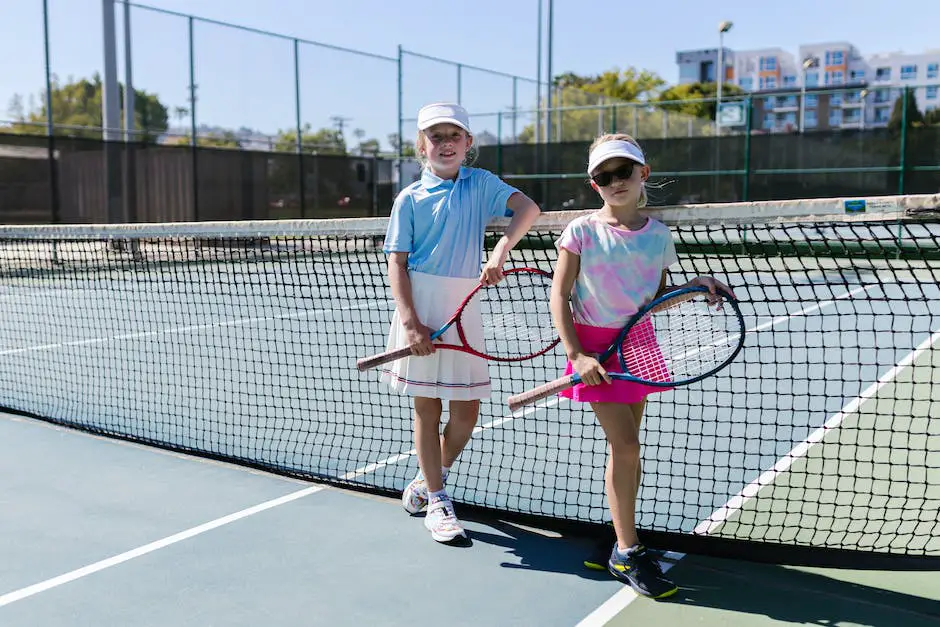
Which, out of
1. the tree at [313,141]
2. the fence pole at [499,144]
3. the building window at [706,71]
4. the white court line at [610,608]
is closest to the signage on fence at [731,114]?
the fence pole at [499,144]

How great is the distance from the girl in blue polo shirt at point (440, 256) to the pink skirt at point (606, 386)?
1.62ft

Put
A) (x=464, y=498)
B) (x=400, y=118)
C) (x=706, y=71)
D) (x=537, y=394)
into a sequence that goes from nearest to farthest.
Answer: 1. (x=537, y=394)
2. (x=464, y=498)
3. (x=400, y=118)
4. (x=706, y=71)

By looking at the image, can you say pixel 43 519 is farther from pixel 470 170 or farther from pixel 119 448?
pixel 470 170

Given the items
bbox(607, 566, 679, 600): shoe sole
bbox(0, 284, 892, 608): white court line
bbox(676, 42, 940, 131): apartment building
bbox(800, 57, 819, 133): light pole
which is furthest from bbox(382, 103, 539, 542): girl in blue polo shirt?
bbox(676, 42, 940, 131): apartment building

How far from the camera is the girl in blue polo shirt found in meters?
3.30

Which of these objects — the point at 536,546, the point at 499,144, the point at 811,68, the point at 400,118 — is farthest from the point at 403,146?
the point at 811,68

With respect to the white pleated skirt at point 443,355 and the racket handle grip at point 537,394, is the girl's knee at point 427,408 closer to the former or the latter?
the white pleated skirt at point 443,355

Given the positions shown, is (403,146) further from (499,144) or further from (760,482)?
(760,482)

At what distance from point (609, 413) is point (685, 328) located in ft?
1.94

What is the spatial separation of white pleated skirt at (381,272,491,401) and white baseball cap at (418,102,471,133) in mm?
538

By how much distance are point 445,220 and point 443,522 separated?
43.3 inches

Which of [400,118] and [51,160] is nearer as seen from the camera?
[51,160]

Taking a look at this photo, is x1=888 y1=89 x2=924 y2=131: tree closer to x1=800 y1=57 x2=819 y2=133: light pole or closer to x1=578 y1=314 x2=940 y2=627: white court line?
x1=800 y1=57 x2=819 y2=133: light pole

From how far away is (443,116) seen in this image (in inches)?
128
